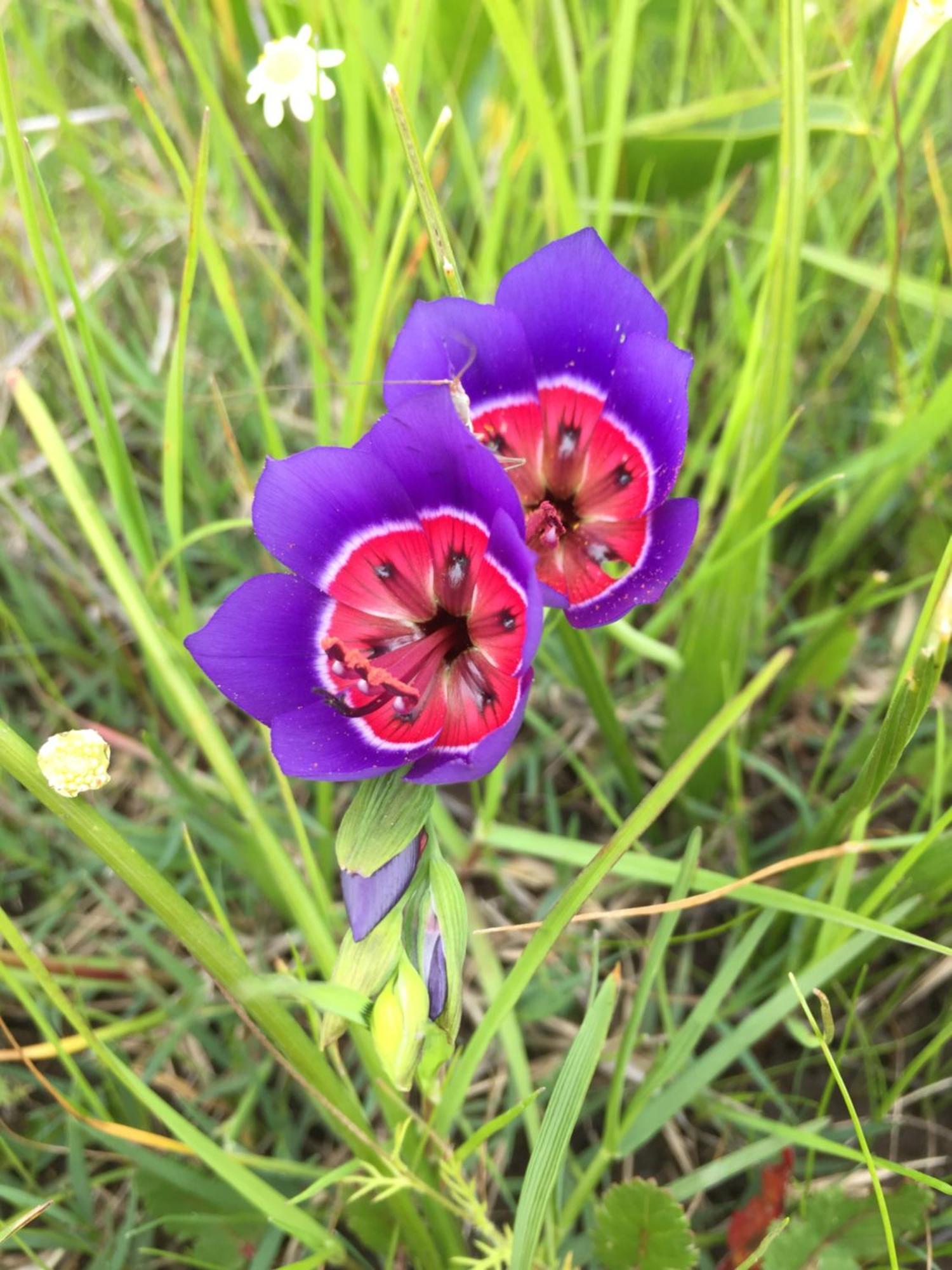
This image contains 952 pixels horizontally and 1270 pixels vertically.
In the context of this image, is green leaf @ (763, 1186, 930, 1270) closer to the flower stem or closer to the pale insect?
the pale insect

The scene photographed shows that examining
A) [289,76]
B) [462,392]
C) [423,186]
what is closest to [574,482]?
[462,392]

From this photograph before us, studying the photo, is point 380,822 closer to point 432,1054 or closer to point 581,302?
point 432,1054

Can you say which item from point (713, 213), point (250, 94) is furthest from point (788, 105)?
point (250, 94)

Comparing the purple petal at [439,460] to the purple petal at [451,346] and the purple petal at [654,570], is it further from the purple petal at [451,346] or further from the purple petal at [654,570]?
the purple petal at [654,570]

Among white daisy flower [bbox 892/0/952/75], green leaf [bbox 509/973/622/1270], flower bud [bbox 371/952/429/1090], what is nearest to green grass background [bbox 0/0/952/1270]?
green leaf [bbox 509/973/622/1270]

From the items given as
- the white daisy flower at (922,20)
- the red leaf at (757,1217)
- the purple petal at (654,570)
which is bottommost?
the red leaf at (757,1217)

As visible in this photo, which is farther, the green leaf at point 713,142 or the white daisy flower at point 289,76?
the green leaf at point 713,142

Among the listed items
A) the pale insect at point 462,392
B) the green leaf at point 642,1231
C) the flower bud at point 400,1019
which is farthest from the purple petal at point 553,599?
the green leaf at point 642,1231
